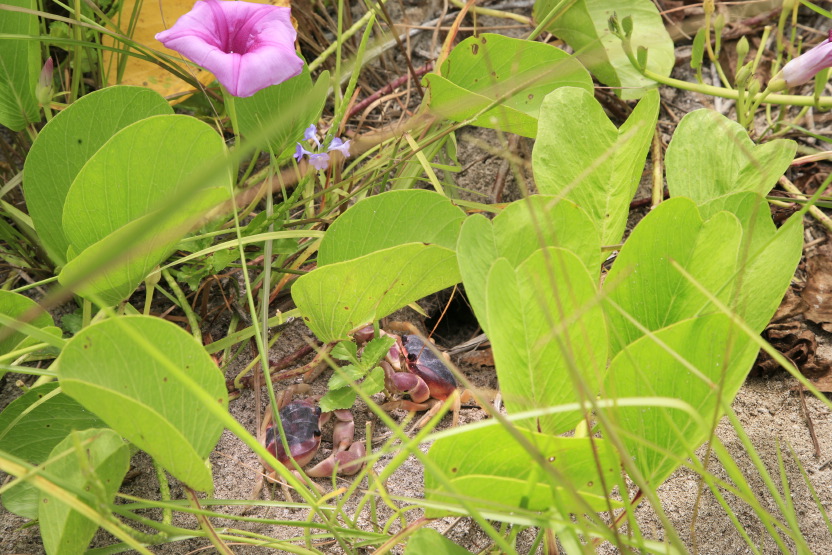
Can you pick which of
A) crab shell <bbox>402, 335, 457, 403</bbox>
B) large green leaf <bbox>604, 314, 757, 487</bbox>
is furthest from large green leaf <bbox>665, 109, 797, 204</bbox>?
crab shell <bbox>402, 335, 457, 403</bbox>

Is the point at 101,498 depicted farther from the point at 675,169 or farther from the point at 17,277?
the point at 675,169

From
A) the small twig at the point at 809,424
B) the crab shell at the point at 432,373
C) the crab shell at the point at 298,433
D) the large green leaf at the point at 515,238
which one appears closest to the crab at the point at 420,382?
the crab shell at the point at 432,373

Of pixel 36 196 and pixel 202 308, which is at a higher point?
pixel 36 196

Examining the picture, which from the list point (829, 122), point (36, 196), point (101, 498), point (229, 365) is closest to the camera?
point (101, 498)

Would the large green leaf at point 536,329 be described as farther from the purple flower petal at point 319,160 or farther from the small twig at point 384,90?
the small twig at point 384,90

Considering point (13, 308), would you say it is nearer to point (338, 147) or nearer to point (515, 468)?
point (338, 147)

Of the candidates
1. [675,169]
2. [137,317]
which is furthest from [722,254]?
[137,317]
